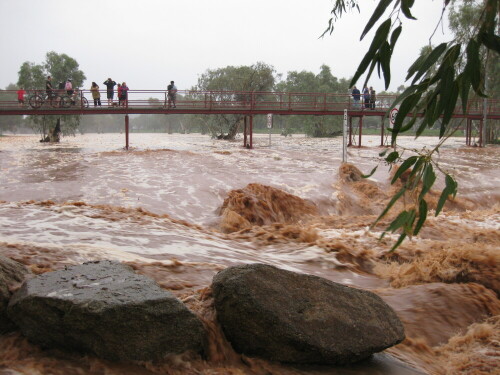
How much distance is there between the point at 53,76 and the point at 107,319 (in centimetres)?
3464

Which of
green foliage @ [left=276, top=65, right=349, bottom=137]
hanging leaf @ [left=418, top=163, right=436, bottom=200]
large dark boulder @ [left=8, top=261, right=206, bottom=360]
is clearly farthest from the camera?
green foliage @ [left=276, top=65, right=349, bottom=137]

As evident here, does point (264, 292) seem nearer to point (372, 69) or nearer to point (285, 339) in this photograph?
point (285, 339)

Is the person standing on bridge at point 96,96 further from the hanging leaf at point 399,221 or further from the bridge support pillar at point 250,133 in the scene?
the hanging leaf at point 399,221

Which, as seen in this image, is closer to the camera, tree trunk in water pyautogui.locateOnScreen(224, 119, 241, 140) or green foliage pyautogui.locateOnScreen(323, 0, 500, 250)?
green foliage pyautogui.locateOnScreen(323, 0, 500, 250)

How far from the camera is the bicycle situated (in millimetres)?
23547

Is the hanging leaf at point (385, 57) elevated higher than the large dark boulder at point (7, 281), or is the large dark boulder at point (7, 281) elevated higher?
the hanging leaf at point (385, 57)

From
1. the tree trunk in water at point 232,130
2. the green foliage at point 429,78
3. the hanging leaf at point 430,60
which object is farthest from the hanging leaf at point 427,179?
the tree trunk in water at point 232,130

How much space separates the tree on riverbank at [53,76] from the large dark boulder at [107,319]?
3084 cm

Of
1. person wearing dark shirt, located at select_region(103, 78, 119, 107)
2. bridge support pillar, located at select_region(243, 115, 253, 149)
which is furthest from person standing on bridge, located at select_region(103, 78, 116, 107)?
bridge support pillar, located at select_region(243, 115, 253, 149)

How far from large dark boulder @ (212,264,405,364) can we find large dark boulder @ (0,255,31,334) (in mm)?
1398

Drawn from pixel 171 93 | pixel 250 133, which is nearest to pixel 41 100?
pixel 171 93

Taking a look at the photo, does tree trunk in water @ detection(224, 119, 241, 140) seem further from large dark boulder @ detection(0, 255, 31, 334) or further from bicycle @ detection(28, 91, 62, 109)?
large dark boulder @ detection(0, 255, 31, 334)

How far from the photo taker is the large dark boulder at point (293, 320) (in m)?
3.27

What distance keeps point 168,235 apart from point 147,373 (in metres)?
4.52
